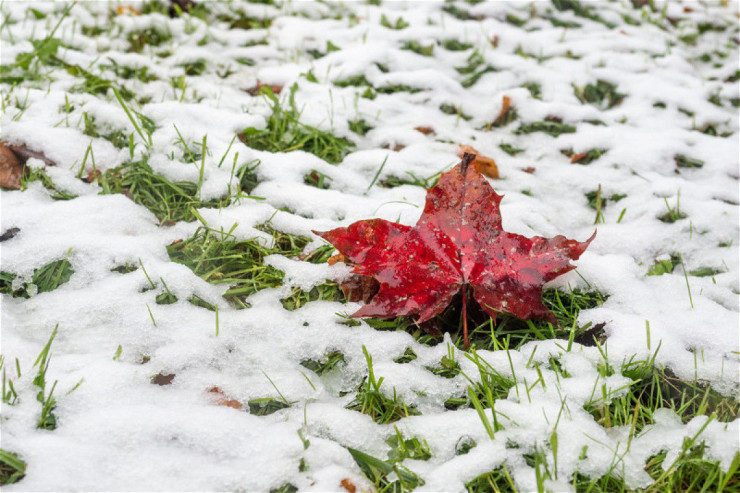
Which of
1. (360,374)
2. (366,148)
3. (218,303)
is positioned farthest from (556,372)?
(366,148)

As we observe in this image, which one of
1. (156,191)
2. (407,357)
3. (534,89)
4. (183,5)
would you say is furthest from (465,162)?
(183,5)

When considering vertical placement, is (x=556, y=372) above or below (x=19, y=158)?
below

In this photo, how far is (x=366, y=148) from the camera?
87.4 inches

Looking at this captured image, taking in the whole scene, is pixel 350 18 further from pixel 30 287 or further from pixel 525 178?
pixel 30 287

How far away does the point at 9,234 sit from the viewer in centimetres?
150

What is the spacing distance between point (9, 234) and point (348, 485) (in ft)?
3.94

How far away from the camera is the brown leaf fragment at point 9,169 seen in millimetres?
1679

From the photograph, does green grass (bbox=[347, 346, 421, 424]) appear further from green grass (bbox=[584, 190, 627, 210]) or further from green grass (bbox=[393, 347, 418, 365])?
green grass (bbox=[584, 190, 627, 210])

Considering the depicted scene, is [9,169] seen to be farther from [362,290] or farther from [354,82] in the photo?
[354,82]

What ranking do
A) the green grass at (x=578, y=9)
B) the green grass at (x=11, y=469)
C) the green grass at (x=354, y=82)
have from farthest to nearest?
1. the green grass at (x=578, y=9)
2. the green grass at (x=354, y=82)
3. the green grass at (x=11, y=469)

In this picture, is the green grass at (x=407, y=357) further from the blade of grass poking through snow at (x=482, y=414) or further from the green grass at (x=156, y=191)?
the green grass at (x=156, y=191)

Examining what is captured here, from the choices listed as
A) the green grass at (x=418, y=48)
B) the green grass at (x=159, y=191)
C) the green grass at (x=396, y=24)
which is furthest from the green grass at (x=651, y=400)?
the green grass at (x=396, y=24)

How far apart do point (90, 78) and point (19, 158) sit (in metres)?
0.67

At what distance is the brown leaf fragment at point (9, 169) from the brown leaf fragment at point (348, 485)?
1.41 m
